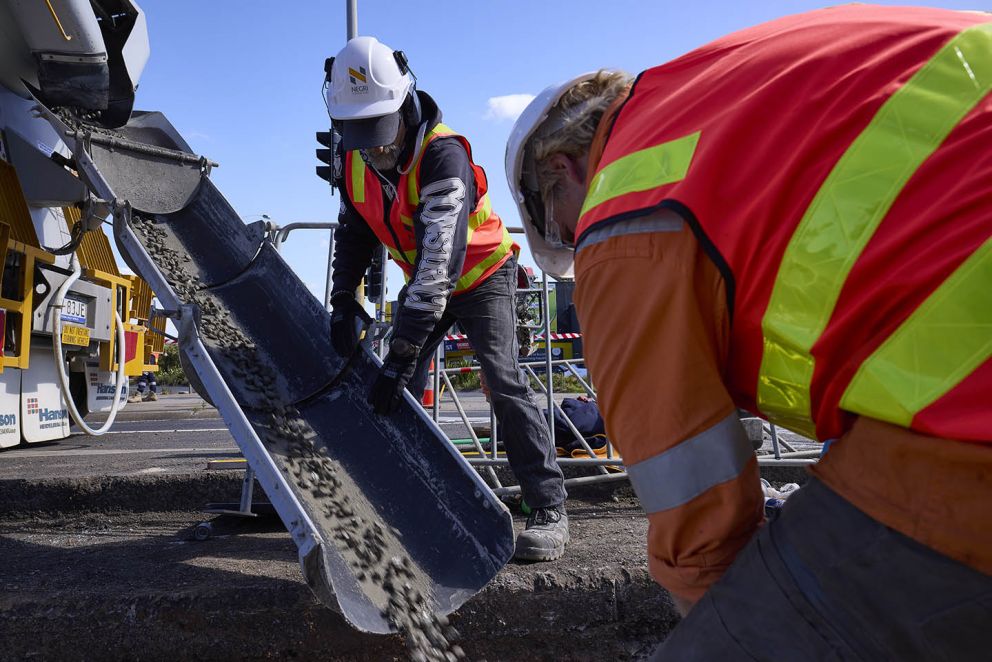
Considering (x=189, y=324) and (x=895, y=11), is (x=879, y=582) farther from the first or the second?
(x=189, y=324)

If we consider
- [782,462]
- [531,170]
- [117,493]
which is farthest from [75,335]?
[531,170]

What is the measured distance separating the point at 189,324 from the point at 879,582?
283cm

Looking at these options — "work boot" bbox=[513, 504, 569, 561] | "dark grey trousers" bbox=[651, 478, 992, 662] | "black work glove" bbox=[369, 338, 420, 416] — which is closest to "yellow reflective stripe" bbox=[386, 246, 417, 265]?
"black work glove" bbox=[369, 338, 420, 416]

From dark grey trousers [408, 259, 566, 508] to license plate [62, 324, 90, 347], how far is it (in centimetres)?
324

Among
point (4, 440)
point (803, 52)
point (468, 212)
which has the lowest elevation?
point (4, 440)

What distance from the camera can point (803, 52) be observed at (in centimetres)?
119

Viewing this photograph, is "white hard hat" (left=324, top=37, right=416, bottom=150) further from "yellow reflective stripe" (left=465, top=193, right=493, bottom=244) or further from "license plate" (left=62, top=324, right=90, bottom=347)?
"license plate" (left=62, top=324, right=90, bottom=347)

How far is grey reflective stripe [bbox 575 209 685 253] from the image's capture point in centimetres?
118

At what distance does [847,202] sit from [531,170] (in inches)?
31.8

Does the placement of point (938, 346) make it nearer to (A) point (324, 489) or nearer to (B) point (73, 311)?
(A) point (324, 489)

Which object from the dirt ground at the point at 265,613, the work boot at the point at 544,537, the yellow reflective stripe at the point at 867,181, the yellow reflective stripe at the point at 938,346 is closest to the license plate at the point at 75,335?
the dirt ground at the point at 265,613

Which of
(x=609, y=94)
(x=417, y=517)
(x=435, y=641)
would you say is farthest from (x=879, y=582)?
(x=417, y=517)

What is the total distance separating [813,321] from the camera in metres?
1.10

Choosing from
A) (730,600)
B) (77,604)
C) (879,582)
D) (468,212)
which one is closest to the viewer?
(879,582)
